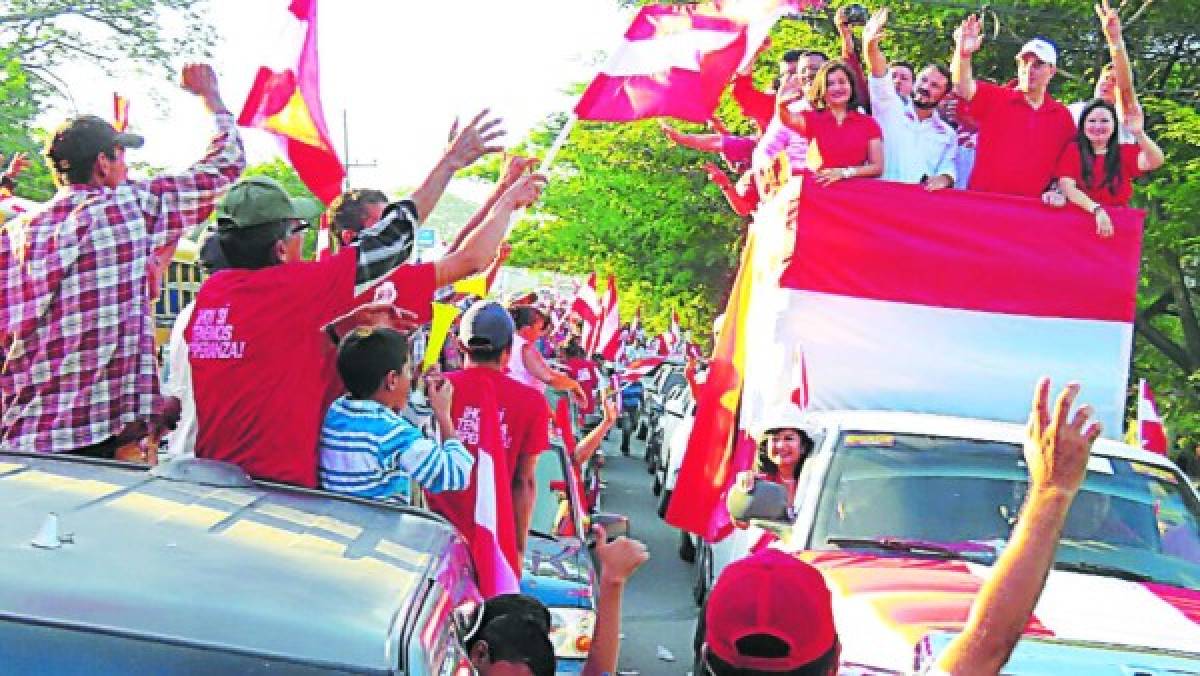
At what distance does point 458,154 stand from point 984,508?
2.68 m

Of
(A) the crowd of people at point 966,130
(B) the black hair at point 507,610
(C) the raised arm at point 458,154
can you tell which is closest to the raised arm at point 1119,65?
(A) the crowd of people at point 966,130

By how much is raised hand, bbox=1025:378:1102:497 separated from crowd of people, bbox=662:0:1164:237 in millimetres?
5387

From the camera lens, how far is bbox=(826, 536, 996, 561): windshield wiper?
19.1 ft

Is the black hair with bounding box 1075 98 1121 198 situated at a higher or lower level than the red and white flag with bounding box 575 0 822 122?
lower

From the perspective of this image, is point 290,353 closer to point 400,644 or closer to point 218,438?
point 218,438

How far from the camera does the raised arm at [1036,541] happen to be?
2.88 meters

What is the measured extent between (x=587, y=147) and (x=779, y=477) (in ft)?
79.1

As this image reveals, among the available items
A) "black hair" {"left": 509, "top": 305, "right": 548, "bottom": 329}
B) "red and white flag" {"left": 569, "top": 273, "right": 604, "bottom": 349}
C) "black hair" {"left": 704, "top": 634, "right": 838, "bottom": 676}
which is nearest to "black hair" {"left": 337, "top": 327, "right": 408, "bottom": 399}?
"black hair" {"left": 704, "top": 634, "right": 838, "bottom": 676}

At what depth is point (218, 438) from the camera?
4309 millimetres

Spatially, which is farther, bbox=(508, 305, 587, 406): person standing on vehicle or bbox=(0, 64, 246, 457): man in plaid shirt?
bbox=(508, 305, 587, 406): person standing on vehicle

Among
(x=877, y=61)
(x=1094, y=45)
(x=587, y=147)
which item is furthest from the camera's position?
(x=587, y=147)

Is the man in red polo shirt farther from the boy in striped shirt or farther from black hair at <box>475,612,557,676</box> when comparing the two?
black hair at <box>475,612,557,676</box>

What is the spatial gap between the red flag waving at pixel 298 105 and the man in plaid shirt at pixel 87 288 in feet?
3.91


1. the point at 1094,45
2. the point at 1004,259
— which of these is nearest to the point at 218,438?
the point at 1004,259
